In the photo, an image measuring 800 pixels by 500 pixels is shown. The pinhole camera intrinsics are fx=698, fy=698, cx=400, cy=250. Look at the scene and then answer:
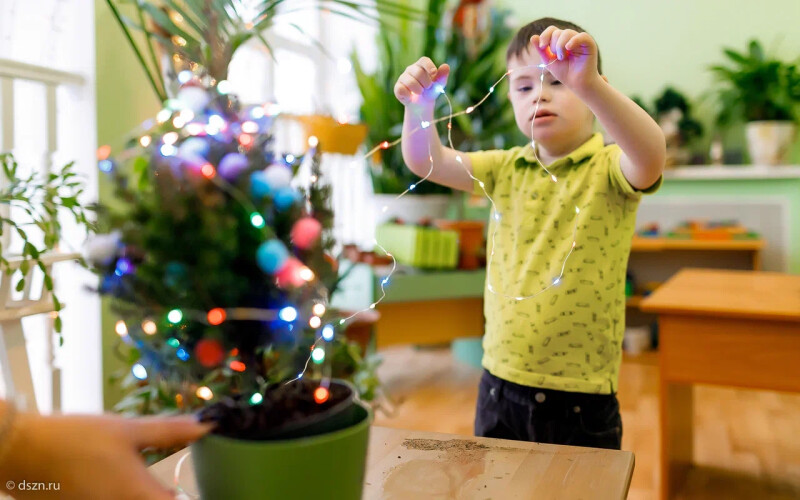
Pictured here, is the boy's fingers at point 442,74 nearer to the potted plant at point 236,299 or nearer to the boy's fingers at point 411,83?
the boy's fingers at point 411,83

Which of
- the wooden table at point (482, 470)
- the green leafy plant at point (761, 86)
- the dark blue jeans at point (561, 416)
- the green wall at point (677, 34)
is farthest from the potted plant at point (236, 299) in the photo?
the green wall at point (677, 34)

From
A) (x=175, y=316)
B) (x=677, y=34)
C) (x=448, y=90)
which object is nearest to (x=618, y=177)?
(x=175, y=316)

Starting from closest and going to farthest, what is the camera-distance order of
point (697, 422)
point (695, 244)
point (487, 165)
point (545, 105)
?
point (545, 105) → point (487, 165) → point (697, 422) → point (695, 244)

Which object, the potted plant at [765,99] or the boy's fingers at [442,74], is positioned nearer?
the boy's fingers at [442,74]

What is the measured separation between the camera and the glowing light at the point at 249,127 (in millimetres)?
667

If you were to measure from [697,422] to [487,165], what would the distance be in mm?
2014

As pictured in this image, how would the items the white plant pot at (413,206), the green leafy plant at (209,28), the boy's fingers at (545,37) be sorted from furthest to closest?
the white plant pot at (413,206), the green leafy plant at (209,28), the boy's fingers at (545,37)

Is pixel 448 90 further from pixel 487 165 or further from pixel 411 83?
pixel 411 83

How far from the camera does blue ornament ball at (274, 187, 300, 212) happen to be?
0.62 meters

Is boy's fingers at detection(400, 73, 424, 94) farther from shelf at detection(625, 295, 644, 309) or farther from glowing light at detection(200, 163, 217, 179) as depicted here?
shelf at detection(625, 295, 644, 309)

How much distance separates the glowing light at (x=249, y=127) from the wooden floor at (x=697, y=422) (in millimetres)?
1841

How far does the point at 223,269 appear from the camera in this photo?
1.97 feet

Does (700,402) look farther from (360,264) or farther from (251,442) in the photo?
(251,442)

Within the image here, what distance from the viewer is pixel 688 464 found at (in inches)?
91.6
